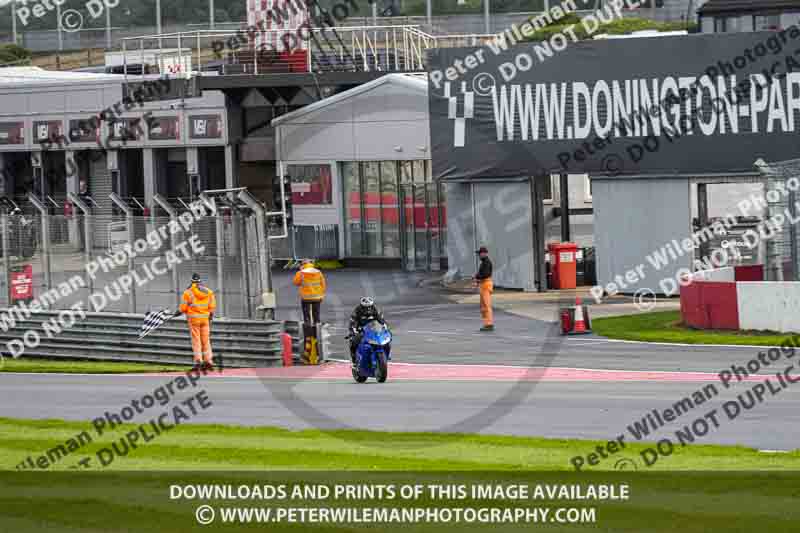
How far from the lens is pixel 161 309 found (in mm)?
27609

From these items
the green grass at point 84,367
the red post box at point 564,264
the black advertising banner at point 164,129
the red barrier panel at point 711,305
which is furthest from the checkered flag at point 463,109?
the black advertising banner at point 164,129

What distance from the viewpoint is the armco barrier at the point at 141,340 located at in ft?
85.9

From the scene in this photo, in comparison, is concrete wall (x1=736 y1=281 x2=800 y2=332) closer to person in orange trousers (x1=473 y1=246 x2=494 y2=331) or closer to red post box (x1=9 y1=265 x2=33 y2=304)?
person in orange trousers (x1=473 y1=246 x2=494 y2=331)

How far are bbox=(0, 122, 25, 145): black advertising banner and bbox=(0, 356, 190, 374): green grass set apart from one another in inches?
1182

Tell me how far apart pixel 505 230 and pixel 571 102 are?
394 cm

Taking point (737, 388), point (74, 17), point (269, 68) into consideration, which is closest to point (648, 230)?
point (737, 388)

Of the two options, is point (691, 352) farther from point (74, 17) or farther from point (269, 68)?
point (74, 17)

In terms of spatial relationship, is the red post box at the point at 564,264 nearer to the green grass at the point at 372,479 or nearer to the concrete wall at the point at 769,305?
the concrete wall at the point at 769,305

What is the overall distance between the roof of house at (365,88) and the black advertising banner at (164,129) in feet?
21.0

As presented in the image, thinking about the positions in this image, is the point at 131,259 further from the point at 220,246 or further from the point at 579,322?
the point at 579,322

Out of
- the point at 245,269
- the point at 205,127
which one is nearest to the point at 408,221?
the point at 205,127

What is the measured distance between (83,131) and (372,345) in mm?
35141

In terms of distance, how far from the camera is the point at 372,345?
2206cm

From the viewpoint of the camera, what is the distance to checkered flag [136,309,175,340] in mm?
27281
